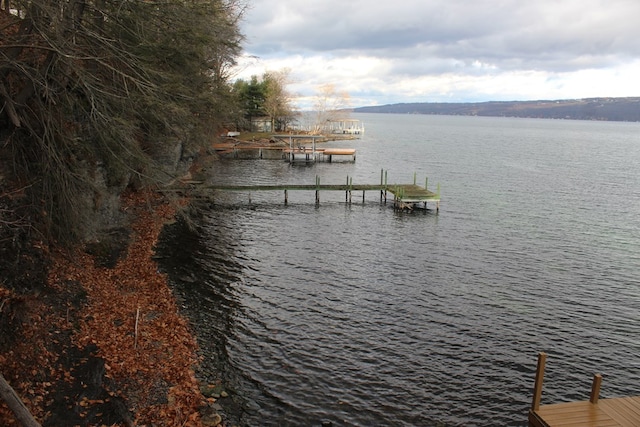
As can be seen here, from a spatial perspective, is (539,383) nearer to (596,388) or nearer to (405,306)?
(596,388)

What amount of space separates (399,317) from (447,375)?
4.49 meters

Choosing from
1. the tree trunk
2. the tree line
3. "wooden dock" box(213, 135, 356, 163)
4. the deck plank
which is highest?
the tree line

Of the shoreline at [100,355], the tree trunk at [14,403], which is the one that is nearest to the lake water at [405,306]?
the shoreline at [100,355]

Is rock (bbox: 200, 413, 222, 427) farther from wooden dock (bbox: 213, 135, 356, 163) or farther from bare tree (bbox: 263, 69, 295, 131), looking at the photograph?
bare tree (bbox: 263, 69, 295, 131)

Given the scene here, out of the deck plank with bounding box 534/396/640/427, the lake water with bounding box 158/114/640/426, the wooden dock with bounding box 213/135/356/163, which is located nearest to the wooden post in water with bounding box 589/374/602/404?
the deck plank with bounding box 534/396/640/427

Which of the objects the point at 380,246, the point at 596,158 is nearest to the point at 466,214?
the point at 380,246

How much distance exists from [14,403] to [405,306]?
639 inches

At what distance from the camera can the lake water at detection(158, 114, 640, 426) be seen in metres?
15.3

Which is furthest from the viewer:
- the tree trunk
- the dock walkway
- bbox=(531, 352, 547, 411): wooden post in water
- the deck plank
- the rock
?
the dock walkway

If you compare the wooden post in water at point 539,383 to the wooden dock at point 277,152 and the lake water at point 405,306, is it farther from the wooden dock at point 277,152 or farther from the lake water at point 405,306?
the wooden dock at point 277,152

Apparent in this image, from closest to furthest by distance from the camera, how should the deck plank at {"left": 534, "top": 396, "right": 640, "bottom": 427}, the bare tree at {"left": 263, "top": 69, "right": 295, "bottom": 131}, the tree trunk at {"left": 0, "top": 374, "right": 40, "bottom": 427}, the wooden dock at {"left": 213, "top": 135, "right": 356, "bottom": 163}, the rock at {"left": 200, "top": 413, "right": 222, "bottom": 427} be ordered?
the tree trunk at {"left": 0, "top": 374, "right": 40, "bottom": 427} < the deck plank at {"left": 534, "top": 396, "right": 640, "bottom": 427} < the rock at {"left": 200, "top": 413, "right": 222, "bottom": 427} < the wooden dock at {"left": 213, "top": 135, "right": 356, "bottom": 163} < the bare tree at {"left": 263, "top": 69, "right": 295, "bottom": 131}

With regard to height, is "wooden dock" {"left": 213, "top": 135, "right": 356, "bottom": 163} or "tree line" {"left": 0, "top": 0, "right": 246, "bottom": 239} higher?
"tree line" {"left": 0, "top": 0, "right": 246, "bottom": 239}

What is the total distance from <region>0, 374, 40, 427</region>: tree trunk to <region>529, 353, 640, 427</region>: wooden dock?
11.6 m

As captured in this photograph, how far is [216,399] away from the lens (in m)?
14.1
